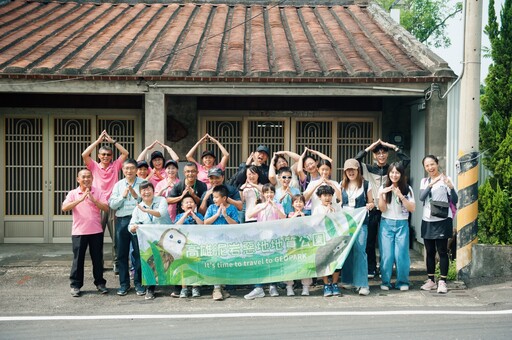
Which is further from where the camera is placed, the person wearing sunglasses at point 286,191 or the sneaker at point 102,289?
the person wearing sunglasses at point 286,191

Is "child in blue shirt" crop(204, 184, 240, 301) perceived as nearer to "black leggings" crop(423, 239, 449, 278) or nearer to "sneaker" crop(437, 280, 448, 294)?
"black leggings" crop(423, 239, 449, 278)

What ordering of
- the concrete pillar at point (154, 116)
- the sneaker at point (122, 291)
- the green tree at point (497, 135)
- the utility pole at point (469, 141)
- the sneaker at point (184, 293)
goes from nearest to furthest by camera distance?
the sneaker at point (184, 293) → the sneaker at point (122, 291) → the utility pole at point (469, 141) → the green tree at point (497, 135) → the concrete pillar at point (154, 116)

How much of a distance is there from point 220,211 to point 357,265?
197 centimetres

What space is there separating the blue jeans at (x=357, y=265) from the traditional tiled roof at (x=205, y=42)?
2891 mm

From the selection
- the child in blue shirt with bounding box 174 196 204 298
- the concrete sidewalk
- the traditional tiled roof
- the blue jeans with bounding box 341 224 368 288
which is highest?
the traditional tiled roof

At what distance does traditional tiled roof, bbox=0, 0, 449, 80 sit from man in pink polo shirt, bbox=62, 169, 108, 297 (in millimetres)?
2458

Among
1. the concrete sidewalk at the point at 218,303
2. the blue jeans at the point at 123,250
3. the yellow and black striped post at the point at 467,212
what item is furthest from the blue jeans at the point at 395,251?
the blue jeans at the point at 123,250

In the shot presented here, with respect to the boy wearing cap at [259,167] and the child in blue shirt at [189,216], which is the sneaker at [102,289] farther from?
the boy wearing cap at [259,167]

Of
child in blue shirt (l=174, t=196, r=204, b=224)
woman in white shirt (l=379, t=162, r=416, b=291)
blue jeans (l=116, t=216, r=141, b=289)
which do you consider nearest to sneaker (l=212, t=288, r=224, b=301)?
child in blue shirt (l=174, t=196, r=204, b=224)

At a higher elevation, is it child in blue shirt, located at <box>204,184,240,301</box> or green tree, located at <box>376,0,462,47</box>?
green tree, located at <box>376,0,462,47</box>

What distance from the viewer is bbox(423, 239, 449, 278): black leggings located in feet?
26.9

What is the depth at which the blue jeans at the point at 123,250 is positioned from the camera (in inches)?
317

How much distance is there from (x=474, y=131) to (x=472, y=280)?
2127 mm

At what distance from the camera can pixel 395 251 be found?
827cm
